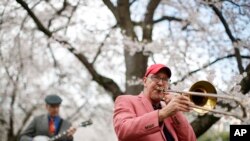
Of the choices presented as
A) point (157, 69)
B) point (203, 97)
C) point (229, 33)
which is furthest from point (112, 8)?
point (203, 97)

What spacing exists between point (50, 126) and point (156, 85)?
2579 millimetres

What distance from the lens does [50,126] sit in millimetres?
5668

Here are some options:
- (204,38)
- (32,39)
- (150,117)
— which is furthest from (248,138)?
(32,39)

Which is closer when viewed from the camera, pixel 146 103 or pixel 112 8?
pixel 146 103

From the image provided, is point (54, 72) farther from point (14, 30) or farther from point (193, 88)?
point (193, 88)

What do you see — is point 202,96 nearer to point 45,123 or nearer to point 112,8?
point 45,123

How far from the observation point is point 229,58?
10.5m

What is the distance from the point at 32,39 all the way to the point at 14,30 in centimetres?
61

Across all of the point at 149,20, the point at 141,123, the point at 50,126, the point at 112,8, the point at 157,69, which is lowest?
the point at 50,126

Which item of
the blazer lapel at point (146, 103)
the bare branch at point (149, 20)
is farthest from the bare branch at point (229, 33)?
the blazer lapel at point (146, 103)

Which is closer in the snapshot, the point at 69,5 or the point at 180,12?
the point at 180,12

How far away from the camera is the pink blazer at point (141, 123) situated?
3.04 metres

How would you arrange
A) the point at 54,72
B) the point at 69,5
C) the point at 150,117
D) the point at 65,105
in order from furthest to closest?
the point at 65,105 < the point at 54,72 < the point at 69,5 < the point at 150,117

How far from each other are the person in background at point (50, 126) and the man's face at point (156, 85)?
235cm
